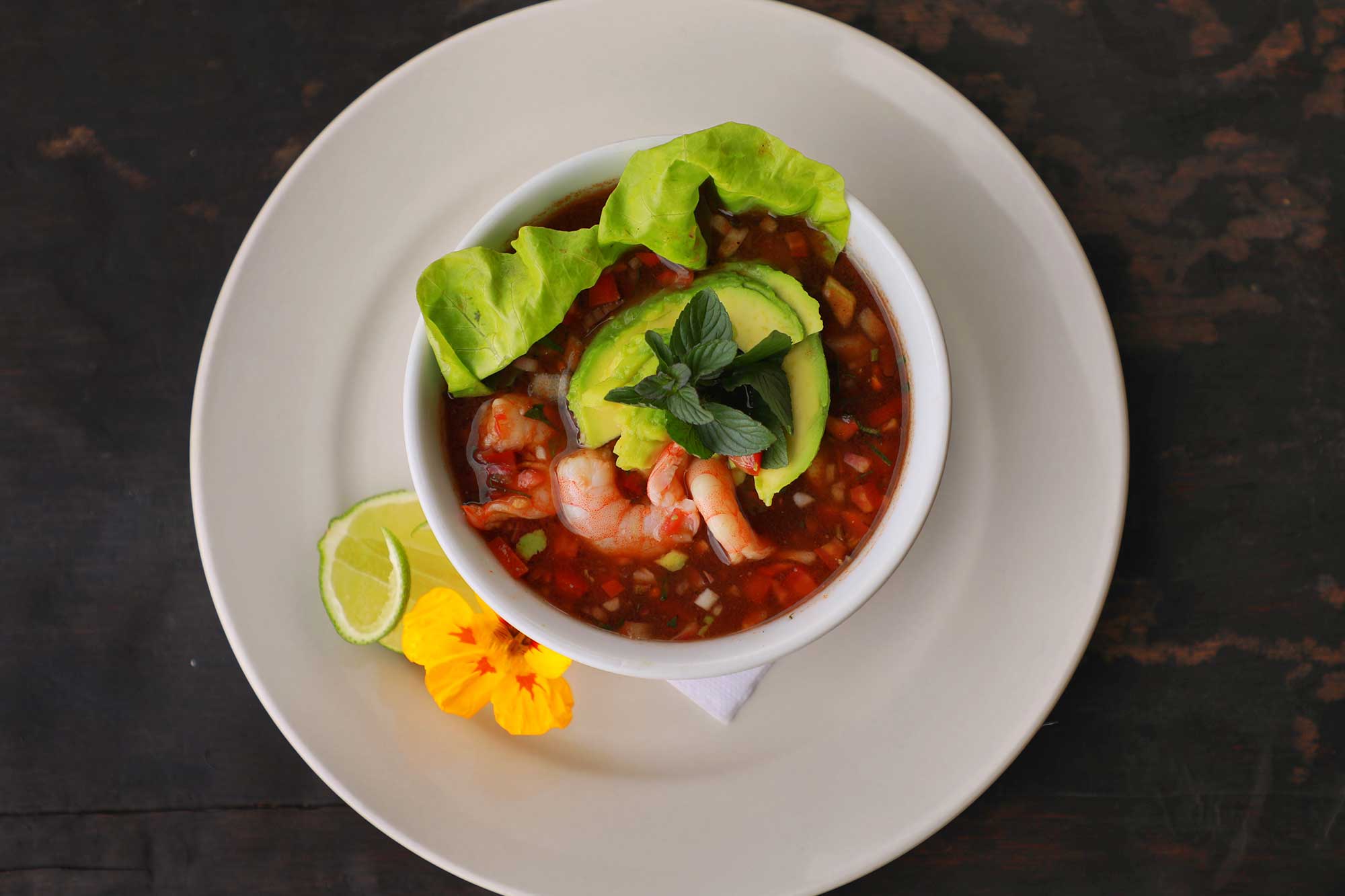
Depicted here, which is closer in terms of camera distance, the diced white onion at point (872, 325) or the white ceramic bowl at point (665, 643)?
the white ceramic bowl at point (665, 643)

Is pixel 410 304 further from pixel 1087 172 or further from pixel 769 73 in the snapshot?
pixel 1087 172

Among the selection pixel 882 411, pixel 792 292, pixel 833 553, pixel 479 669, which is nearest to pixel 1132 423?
pixel 882 411

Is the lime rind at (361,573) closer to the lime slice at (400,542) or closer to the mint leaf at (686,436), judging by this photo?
the lime slice at (400,542)

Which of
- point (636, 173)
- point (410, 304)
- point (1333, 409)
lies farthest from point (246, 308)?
point (1333, 409)

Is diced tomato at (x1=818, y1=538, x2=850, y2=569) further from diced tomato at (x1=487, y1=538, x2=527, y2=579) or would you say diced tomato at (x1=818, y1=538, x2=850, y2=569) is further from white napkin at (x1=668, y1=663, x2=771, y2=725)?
diced tomato at (x1=487, y1=538, x2=527, y2=579)

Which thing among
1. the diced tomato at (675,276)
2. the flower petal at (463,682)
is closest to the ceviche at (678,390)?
the diced tomato at (675,276)

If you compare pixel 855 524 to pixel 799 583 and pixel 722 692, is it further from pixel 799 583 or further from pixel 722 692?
pixel 722 692
